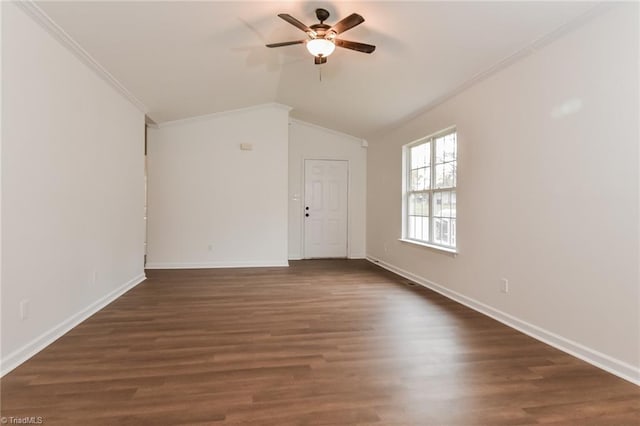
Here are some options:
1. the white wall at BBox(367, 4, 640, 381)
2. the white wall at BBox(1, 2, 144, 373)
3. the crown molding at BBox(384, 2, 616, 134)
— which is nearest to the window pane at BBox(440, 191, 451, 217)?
the white wall at BBox(367, 4, 640, 381)

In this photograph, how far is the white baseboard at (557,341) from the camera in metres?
2.03

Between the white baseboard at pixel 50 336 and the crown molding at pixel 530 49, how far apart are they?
4354 millimetres

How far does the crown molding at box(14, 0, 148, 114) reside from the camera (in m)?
2.20

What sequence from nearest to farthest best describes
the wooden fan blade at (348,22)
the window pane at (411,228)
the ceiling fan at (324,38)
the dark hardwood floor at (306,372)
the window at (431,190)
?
1. the dark hardwood floor at (306,372)
2. the wooden fan blade at (348,22)
3. the ceiling fan at (324,38)
4. the window at (431,190)
5. the window pane at (411,228)

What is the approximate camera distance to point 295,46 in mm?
Result: 3451

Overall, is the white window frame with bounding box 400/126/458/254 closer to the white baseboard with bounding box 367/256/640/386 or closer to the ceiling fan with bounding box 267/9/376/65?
the white baseboard with bounding box 367/256/640/386

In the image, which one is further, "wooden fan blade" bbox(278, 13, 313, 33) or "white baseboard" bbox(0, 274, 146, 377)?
"wooden fan blade" bbox(278, 13, 313, 33)

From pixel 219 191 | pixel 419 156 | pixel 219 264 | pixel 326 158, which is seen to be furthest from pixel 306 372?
pixel 326 158

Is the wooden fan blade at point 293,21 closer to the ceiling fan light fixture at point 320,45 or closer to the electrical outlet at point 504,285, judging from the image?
the ceiling fan light fixture at point 320,45

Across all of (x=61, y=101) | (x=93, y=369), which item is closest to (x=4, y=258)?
(x=93, y=369)

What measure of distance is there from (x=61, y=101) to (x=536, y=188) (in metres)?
3.95

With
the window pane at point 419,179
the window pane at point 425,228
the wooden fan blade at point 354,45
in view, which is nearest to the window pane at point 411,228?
the window pane at point 425,228

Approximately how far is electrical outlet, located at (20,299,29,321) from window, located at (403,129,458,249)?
403cm

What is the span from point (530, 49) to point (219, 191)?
471 cm
